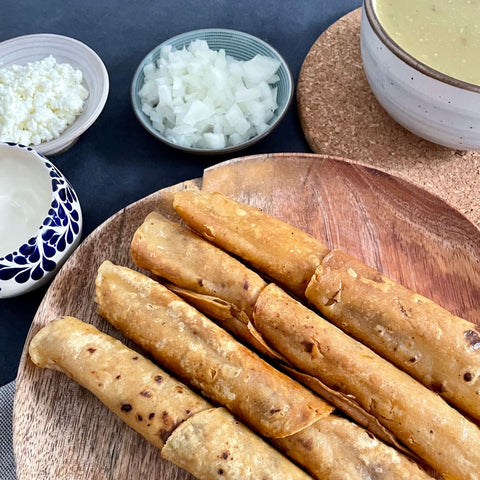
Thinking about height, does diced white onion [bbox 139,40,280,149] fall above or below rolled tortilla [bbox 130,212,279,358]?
above

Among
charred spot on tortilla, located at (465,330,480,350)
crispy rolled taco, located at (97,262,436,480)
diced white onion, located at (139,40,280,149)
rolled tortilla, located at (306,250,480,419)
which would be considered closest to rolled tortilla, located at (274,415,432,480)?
crispy rolled taco, located at (97,262,436,480)

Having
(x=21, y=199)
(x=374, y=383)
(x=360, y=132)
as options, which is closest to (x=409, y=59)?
(x=360, y=132)

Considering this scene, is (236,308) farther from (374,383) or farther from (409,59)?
(409,59)

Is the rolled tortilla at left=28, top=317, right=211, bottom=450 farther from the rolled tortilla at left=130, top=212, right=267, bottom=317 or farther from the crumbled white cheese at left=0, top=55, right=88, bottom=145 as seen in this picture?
the crumbled white cheese at left=0, top=55, right=88, bottom=145

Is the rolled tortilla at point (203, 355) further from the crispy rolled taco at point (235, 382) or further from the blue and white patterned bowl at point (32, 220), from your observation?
the blue and white patterned bowl at point (32, 220)

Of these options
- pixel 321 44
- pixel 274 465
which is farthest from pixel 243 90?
pixel 274 465

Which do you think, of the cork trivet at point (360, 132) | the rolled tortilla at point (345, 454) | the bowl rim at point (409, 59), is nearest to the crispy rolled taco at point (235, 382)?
the rolled tortilla at point (345, 454)
